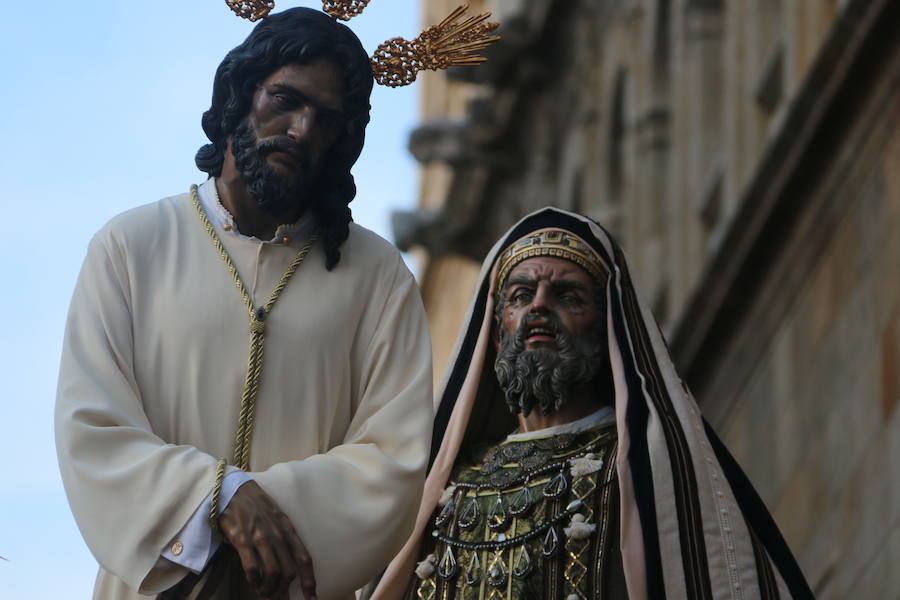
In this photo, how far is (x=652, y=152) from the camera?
21.9 m

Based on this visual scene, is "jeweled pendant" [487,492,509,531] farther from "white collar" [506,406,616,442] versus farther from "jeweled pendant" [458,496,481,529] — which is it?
"white collar" [506,406,616,442]

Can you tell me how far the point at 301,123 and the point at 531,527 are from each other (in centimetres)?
232

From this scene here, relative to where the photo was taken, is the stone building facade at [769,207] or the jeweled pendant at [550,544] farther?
the stone building facade at [769,207]

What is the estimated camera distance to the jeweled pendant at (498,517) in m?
8.76

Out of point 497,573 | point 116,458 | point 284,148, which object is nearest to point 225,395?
point 116,458

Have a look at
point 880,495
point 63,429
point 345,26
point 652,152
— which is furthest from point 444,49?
point 652,152

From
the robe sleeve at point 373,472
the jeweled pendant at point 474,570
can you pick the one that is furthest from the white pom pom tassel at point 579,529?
the robe sleeve at point 373,472

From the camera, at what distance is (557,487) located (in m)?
8.77

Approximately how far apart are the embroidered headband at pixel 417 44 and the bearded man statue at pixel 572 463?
1.87 meters

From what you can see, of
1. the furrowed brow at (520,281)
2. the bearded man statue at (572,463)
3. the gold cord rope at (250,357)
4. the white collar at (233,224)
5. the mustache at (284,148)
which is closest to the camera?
the gold cord rope at (250,357)

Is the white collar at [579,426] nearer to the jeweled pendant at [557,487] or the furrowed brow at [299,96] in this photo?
the jeweled pendant at [557,487]

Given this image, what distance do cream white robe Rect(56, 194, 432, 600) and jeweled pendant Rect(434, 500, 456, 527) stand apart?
190 centimetres

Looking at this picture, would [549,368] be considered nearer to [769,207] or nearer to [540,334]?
[540,334]

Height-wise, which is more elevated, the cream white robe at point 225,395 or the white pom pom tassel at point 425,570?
the cream white robe at point 225,395
